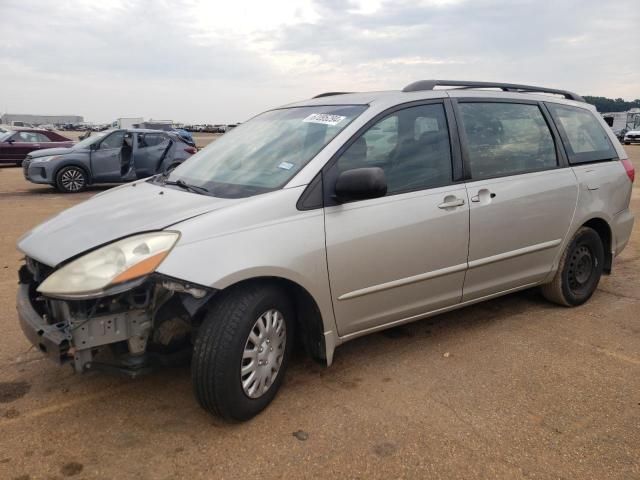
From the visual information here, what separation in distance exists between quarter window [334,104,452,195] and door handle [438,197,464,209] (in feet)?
0.38

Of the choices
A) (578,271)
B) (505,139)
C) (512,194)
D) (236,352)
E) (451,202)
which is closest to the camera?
(236,352)

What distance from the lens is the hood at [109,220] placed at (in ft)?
8.68

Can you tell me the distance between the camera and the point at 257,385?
2.80 metres

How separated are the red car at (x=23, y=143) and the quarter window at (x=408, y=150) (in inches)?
640

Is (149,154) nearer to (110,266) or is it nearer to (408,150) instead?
(408,150)

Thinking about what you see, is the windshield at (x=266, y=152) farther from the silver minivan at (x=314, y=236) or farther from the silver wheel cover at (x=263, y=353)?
the silver wheel cover at (x=263, y=353)

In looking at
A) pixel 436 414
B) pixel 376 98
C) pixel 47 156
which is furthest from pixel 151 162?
pixel 436 414

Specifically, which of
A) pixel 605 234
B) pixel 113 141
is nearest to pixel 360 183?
pixel 605 234

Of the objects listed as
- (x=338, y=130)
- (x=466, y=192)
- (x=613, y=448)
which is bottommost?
(x=613, y=448)

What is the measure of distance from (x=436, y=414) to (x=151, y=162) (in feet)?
36.5

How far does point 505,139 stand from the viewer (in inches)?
154

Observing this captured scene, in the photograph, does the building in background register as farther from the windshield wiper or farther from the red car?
the windshield wiper

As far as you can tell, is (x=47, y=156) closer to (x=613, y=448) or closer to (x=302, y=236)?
(x=302, y=236)

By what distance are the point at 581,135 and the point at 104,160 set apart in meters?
10.8
